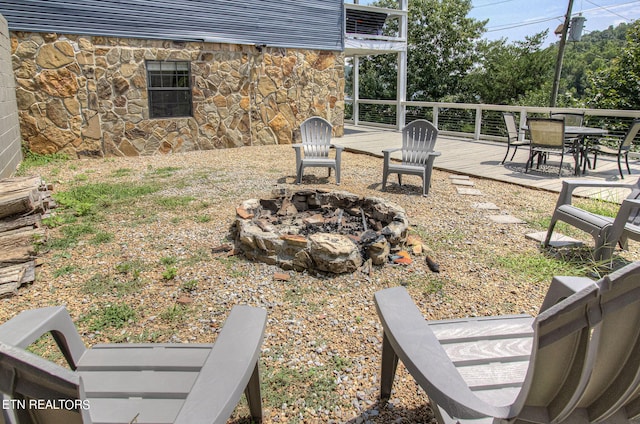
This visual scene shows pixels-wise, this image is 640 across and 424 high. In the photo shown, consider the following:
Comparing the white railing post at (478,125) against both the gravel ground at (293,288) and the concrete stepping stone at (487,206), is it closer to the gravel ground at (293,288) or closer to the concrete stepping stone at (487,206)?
the gravel ground at (293,288)

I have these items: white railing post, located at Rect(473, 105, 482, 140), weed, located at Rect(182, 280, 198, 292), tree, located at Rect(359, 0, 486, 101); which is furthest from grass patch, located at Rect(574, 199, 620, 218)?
tree, located at Rect(359, 0, 486, 101)

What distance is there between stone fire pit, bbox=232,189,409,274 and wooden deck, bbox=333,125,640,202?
338 cm

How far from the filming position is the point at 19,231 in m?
3.72

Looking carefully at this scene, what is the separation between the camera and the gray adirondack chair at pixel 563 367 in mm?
958

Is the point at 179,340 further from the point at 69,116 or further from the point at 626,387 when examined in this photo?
the point at 69,116

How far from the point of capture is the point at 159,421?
1328 millimetres

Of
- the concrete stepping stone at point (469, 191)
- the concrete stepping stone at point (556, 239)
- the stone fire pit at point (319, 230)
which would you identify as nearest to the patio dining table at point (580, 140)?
the concrete stepping stone at point (469, 191)

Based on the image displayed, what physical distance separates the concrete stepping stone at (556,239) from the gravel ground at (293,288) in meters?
0.10

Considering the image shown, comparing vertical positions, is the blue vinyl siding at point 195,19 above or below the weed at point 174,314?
above

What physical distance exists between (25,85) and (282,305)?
24.8 ft

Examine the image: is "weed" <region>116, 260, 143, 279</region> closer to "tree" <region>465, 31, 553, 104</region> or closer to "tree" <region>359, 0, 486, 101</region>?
"tree" <region>359, 0, 486, 101</region>

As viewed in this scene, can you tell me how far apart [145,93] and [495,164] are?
7.13 m

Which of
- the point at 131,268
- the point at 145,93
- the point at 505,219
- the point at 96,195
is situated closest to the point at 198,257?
the point at 131,268

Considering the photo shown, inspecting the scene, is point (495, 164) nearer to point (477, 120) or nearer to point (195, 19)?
point (477, 120)
